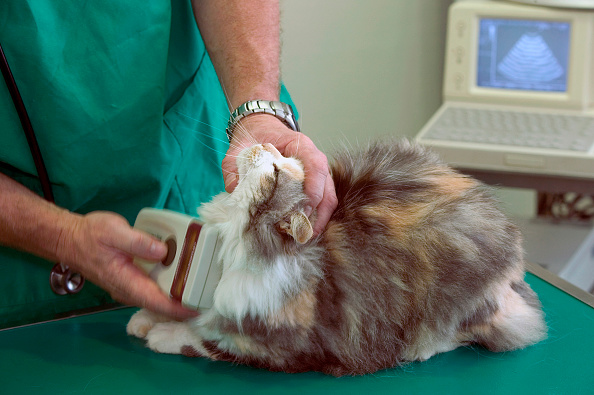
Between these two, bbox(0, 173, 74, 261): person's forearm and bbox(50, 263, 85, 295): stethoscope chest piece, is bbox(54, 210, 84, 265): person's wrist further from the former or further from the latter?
bbox(50, 263, 85, 295): stethoscope chest piece

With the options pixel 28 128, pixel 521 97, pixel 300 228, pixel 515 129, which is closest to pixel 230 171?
pixel 300 228

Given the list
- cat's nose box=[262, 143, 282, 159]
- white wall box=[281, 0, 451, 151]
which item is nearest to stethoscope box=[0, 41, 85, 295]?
cat's nose box=[262, 143, 282, 159]

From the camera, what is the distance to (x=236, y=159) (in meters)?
0.85

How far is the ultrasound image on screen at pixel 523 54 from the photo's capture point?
174 centimetres

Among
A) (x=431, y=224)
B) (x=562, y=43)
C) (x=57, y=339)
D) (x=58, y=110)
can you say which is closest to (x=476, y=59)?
(x=562, y=43)

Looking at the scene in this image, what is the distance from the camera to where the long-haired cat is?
0.76 meters

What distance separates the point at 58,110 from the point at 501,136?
3.72 ft

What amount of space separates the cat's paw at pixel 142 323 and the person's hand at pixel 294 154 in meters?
0.22

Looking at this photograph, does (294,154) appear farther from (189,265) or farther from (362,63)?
(362,63)

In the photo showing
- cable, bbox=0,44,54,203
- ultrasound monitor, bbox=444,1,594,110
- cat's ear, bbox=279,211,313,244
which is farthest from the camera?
ultrasound monitor, bbox=444,1,594,110

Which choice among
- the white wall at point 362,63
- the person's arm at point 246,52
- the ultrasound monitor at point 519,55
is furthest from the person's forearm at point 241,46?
the white wall at point 362,63

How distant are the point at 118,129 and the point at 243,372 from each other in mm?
433

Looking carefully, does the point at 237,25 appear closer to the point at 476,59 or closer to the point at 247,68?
the point at 247,68

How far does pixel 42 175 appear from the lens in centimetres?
91
